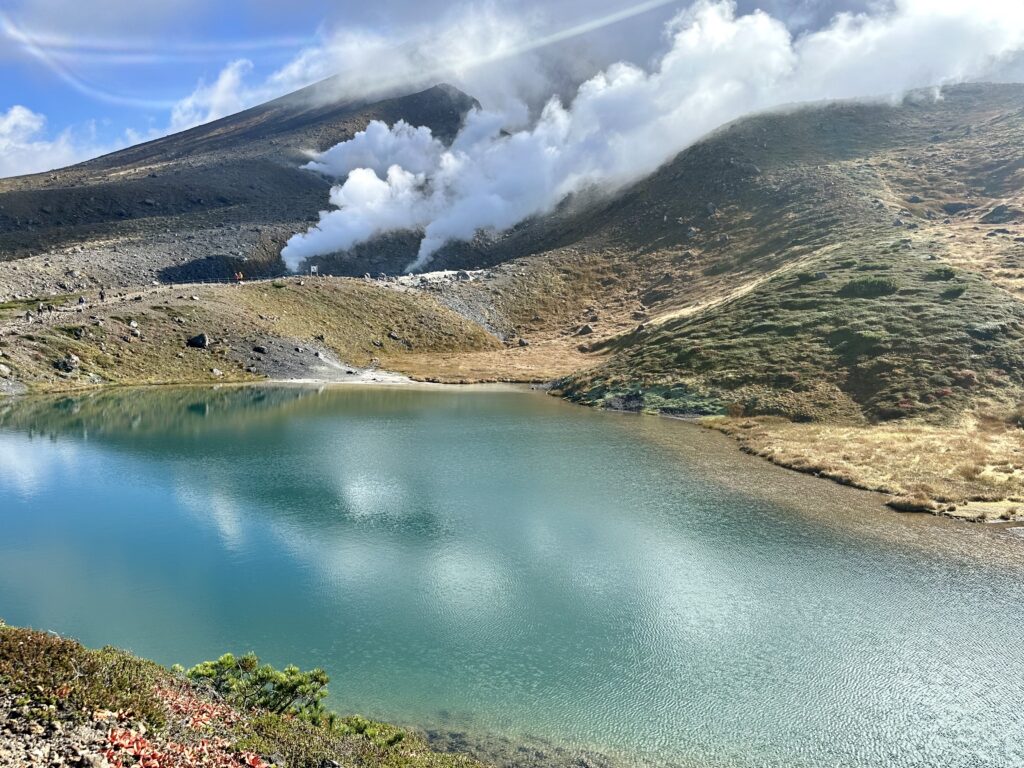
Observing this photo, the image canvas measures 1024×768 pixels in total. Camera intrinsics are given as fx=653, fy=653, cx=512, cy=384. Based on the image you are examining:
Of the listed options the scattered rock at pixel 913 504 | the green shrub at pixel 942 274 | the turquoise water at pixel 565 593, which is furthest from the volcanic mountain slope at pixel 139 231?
the green shrub at pixel 942 274

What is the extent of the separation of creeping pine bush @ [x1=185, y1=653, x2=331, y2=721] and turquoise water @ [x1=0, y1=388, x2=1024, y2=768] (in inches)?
109

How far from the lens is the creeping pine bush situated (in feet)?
50.5

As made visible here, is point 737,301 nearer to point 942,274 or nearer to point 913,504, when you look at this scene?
point 942,274

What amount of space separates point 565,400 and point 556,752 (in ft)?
221

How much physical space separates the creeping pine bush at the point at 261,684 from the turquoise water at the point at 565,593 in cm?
277

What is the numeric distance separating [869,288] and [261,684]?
8329cm

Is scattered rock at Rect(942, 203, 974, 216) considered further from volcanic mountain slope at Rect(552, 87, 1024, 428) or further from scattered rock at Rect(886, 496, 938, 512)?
scattered rock at Rect(886, 496, 938, 512)

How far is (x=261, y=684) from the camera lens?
626 inches

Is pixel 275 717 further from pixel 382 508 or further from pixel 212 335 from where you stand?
pixel 212 335

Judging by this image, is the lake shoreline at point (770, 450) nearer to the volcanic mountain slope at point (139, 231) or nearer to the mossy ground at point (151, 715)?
the mossy ground at point (151, 715)

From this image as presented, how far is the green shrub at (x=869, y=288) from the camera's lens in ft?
257

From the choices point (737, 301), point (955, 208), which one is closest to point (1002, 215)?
point (955, 208)

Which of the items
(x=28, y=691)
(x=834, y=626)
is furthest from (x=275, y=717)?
(x=834, y=626)

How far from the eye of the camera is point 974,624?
2428cm
